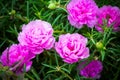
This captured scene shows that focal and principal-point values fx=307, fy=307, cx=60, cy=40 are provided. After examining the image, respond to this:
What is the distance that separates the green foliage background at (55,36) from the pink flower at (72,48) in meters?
0.04

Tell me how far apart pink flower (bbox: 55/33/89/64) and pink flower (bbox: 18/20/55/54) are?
0.04 meters

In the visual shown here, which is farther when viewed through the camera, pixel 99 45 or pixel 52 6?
pixel 52 6

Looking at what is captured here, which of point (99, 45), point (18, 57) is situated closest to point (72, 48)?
point (99, 45)

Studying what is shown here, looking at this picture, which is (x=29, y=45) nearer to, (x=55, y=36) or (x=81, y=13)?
(x=55, y=36)

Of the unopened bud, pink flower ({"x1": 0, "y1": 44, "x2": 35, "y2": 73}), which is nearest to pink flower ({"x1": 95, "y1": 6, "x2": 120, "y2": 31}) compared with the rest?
the unopened bud

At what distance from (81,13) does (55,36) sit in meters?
0.14

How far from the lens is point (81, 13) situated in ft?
3.94

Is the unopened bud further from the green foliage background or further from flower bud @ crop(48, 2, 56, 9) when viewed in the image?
flower bud @ crop(48, 2, 56, 9)

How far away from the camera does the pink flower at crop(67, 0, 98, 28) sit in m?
1.20

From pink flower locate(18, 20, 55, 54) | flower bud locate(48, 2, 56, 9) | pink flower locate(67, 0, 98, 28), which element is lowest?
pink flower locate(18, 20, 55, 54)

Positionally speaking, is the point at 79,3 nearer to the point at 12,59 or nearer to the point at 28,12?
the point at 28,12

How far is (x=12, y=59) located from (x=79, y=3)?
342 millimetres

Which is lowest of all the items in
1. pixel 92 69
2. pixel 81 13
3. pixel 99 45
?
pixel 92 69

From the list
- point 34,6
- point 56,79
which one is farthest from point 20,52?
point 34,6
